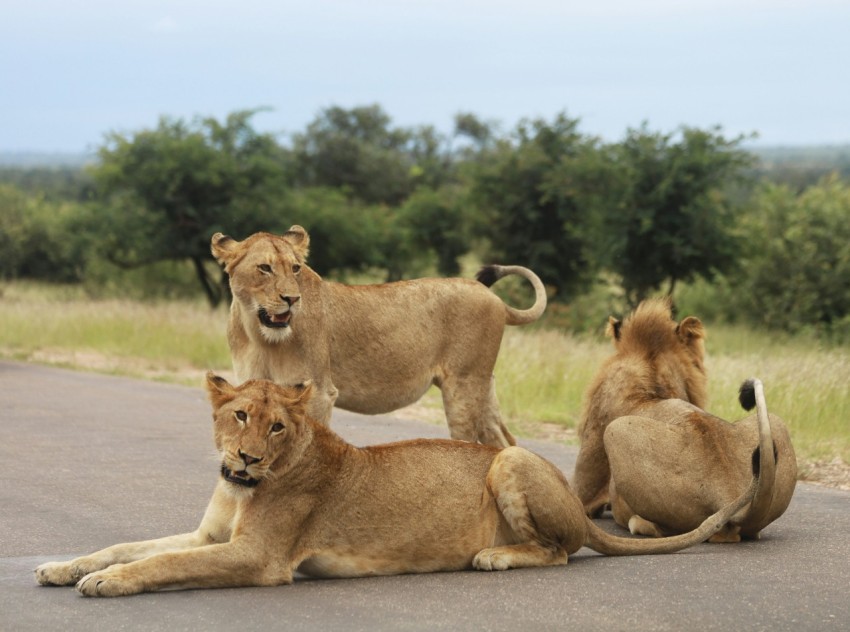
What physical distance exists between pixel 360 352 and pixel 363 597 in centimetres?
252

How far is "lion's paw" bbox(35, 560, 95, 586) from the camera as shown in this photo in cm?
530

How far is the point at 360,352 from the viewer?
751 cm

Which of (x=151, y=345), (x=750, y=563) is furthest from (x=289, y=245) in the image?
(x=151, y=345)

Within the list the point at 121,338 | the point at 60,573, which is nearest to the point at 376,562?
the point at 60,573

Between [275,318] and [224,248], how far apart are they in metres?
0.51

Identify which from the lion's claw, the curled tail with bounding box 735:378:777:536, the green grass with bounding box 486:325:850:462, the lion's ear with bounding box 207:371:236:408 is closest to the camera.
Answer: the lion's claw

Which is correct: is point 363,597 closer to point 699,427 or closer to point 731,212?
point 699,427

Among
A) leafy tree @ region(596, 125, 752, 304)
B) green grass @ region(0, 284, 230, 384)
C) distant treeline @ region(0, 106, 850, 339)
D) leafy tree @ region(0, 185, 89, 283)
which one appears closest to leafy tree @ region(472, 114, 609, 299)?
distant treeline @ region(0, 106, 850, 339)

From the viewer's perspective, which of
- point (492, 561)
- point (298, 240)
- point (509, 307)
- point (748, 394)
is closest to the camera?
point (492, 561)

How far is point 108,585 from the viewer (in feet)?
16.5

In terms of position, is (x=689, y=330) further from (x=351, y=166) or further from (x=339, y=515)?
(x=351, y=166)

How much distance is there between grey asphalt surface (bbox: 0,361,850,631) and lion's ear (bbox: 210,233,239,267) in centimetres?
136

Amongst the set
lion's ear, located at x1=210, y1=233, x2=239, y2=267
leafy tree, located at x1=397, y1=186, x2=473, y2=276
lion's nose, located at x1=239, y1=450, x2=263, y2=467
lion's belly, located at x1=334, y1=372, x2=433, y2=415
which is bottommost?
leafy tree, located at x1=397, y1=186, x2=473, y2=276

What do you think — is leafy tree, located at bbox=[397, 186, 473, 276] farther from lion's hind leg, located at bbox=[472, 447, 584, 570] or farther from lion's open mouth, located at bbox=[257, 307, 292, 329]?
lion's hind leg, located at bbox=[472, 447, 584, 570]
